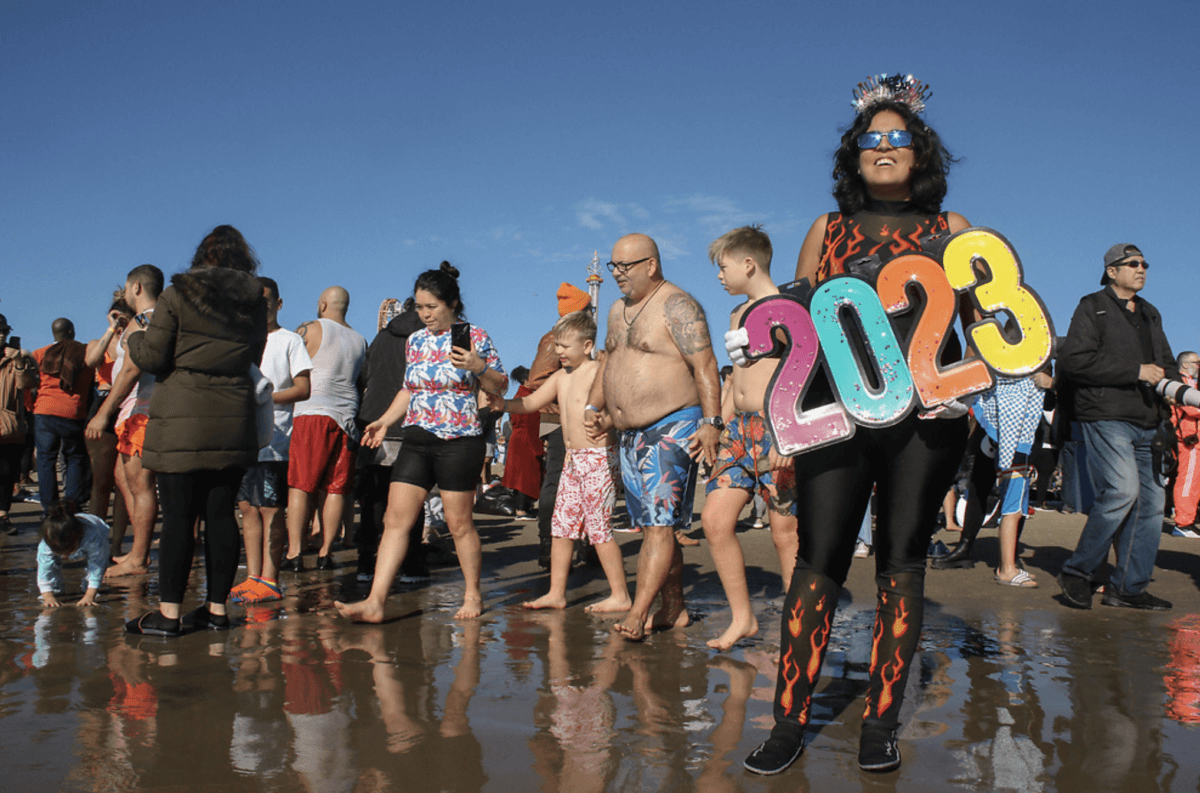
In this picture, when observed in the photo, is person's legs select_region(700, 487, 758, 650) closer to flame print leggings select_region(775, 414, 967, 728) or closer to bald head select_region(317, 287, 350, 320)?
flame print leggings select_region(775, 414, 967, 728)

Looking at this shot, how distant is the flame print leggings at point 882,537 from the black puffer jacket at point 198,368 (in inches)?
116

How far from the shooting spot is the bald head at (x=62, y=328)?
895 cm

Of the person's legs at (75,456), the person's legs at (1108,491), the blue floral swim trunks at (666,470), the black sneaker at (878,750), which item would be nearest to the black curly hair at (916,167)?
the blue floral swim trunks at (666,470)

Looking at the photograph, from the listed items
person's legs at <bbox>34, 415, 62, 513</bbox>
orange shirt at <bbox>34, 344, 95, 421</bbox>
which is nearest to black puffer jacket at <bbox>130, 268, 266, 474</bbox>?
orange shirt at <bbox>34, 344, 95, 421</bbox>

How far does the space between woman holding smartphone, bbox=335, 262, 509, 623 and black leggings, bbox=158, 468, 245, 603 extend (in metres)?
0.65

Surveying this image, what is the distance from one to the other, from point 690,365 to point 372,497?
304 centimetres

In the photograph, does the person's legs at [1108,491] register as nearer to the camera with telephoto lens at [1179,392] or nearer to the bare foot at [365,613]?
the camera with telephoto lens at [1179,392]

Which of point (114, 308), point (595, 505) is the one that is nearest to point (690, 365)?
point (595, 505)

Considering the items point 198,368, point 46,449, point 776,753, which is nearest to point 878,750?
point 776,753

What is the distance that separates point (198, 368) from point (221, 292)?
1.28 feet

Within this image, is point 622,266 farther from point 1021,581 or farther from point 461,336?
point 1021,581

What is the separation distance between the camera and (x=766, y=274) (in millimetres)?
4496

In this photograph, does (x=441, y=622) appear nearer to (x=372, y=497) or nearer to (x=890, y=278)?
(x=372, y=497)

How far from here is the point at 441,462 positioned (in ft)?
16.3
